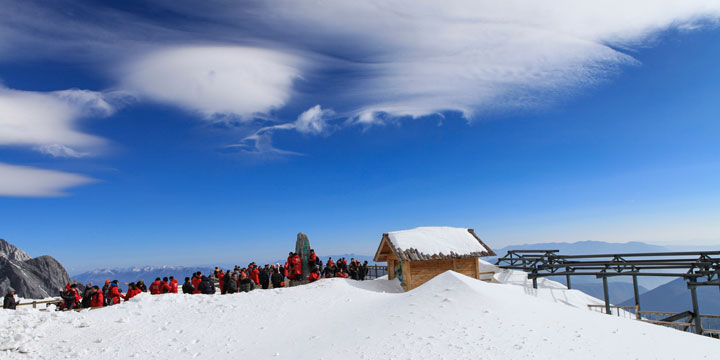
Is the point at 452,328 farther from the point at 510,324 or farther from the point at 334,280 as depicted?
the point at 334,280

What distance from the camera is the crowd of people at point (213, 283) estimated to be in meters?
17.0

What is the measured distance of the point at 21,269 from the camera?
69.9 metres

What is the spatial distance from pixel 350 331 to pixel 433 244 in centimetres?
1305

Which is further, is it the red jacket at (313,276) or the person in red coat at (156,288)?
the red jacket at (313,276)

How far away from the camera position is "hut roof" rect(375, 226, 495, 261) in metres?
22.2

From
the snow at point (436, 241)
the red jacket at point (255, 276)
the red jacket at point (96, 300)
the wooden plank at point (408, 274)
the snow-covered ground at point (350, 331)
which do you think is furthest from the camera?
the snow at point (436, 241)

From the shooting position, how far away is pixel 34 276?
236 ft

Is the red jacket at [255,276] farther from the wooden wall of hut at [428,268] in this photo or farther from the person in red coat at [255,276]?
the wooden wall of hut at [428,268]

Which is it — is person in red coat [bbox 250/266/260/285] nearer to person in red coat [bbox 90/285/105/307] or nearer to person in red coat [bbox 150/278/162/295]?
person in red coat [bbox 150/278/162/295]

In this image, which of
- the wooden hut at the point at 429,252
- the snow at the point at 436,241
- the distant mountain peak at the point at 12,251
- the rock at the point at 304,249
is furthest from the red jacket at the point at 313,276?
the distant mountain peak at the point at 12,251

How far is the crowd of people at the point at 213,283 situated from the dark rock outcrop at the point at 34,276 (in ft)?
205

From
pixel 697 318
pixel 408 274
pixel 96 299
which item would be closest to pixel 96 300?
pixel 96 299

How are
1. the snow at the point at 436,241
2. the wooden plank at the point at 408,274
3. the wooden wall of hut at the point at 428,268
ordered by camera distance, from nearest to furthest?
the wooden plank at the point at 408,274, the wooden wall of hut at the point at 428,268, the snow at the point at 436,241

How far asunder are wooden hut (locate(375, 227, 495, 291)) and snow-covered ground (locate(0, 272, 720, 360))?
735 centimetres
